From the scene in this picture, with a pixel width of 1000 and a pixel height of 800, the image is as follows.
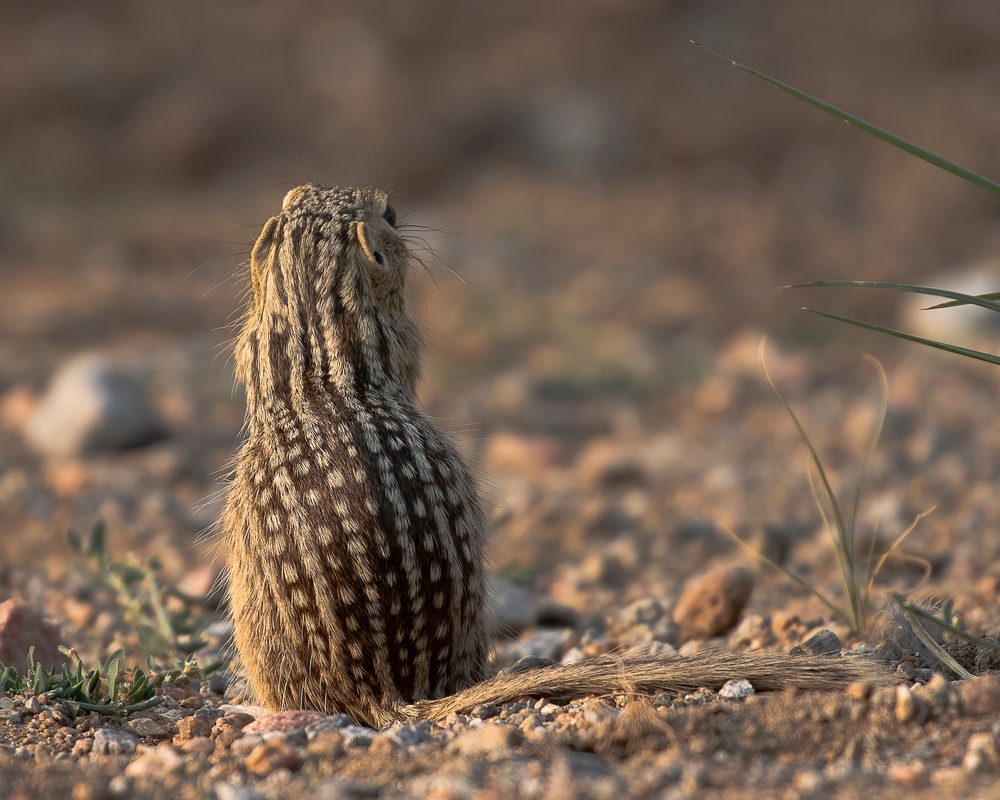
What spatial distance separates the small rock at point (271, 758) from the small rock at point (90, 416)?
14.8 ft

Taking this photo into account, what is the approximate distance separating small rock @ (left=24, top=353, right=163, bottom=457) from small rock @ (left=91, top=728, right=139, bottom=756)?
Result: 13.2ft

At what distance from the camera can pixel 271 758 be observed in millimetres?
2738

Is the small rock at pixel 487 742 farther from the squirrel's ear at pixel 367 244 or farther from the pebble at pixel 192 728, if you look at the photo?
the squirrel's ear at pixel 367 244

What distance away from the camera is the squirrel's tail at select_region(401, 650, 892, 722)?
297 cm

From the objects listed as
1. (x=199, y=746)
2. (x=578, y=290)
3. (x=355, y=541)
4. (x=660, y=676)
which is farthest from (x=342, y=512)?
(x=578, y=290)

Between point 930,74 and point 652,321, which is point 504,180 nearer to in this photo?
point 652,321

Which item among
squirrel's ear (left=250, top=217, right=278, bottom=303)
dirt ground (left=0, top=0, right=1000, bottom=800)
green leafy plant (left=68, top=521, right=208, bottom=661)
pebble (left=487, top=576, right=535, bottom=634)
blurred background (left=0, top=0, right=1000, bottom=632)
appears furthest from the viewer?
blurred background (left=0, top=0, right=1000, bottom=632)

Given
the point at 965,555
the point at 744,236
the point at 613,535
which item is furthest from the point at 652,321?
the point at 965,555

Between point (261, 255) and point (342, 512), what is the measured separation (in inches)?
41.1

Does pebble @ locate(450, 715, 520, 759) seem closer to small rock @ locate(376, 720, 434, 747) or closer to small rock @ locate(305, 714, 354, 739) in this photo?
small rock @ locate(376, 720, 434, 747)

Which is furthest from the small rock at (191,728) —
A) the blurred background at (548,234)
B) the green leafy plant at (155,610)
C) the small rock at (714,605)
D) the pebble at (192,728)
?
the small rock at (714,605)

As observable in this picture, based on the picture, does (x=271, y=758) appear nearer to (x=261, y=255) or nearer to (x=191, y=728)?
(x=191, y=728)

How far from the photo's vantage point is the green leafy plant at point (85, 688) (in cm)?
332

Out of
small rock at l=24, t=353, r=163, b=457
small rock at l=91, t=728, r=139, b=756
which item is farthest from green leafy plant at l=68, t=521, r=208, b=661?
small rock at l=24, t=353, r=163, b=457
